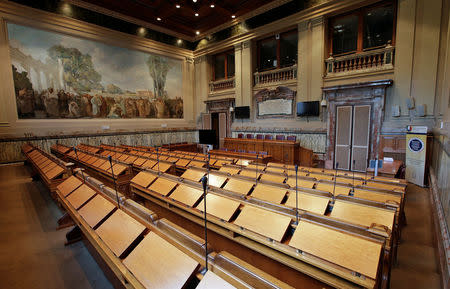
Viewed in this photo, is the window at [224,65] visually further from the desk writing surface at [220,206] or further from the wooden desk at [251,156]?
the desk writing surface at [220,206]

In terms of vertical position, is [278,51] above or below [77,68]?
above

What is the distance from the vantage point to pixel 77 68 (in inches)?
344

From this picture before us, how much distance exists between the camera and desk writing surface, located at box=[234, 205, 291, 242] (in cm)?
172

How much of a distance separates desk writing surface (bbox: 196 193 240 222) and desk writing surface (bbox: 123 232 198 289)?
2.83 feet

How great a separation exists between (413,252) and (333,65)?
694 centimetres

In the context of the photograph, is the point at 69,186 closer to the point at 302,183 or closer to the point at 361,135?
the point at 302,183

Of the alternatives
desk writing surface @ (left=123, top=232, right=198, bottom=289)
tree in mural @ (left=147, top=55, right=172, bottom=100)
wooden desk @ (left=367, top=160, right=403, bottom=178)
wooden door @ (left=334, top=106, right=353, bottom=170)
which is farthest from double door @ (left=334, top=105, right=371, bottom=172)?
tree in mural @ (left=147, top=55, right=172, bottom=100)

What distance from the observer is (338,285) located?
1.28m

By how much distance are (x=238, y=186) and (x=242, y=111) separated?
770 cm

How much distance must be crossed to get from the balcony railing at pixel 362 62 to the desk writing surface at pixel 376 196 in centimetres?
615

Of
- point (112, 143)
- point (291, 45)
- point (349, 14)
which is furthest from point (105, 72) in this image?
point (349, 14)

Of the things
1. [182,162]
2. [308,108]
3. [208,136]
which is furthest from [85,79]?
[308,108]

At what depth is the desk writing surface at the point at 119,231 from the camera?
1.52m

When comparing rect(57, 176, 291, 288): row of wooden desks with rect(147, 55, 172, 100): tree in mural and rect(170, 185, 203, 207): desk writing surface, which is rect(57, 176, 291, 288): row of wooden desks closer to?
rect(170, 185, 203, 207): desk writing surface
